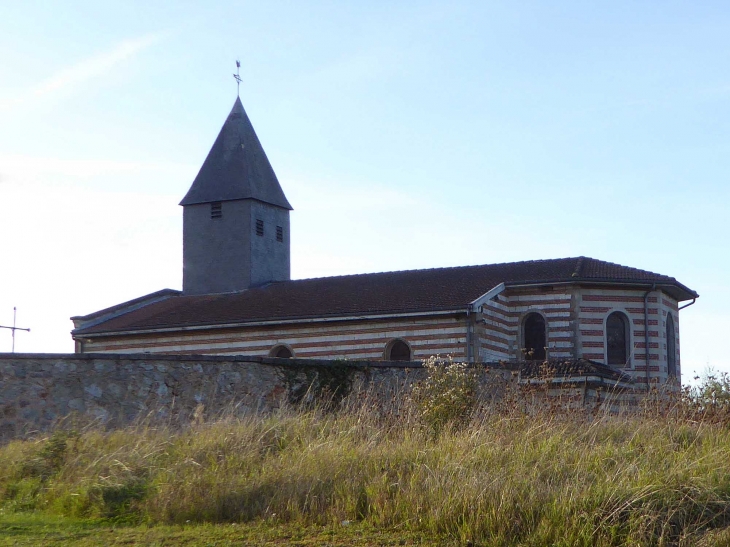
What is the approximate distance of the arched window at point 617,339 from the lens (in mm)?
30141

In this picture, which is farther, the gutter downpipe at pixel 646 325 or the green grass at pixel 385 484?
the gutter downpipe at pixel 646 325

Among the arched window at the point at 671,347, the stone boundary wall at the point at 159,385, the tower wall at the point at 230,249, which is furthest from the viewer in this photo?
the tower wall at the point at 230,249

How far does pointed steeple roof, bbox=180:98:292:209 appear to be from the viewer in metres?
39.0

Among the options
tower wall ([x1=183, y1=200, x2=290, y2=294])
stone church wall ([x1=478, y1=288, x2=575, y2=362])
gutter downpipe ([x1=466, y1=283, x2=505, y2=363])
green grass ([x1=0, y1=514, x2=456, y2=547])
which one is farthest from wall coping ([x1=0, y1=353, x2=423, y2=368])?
tower wall ([x1=183, y1=200, x2=290, y2=294])

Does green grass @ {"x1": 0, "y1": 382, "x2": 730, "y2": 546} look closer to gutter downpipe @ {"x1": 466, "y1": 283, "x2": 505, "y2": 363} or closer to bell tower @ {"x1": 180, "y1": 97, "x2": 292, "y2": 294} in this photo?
gutter downpipe @ {"x1": 466, "y1": 283, "x2": 505, "y2": 363}

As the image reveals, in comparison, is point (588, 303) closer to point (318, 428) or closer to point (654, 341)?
point (654, 341)

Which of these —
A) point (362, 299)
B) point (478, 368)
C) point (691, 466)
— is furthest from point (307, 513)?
point (362, 299)

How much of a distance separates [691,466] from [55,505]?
6.50m

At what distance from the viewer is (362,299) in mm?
31031

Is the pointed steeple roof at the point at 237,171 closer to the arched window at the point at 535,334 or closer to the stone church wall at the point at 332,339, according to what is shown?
the stone church wall at the point at 332,339

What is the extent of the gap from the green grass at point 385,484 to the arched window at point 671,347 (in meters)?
20.6

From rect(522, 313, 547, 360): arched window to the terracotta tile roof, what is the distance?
1.33 metres

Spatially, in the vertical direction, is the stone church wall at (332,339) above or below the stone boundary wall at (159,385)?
above

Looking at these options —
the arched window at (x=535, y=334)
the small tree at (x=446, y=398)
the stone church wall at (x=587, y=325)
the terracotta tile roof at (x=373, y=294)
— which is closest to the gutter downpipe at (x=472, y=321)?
the terracotta tile roof at (x=373, y=294)
